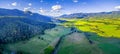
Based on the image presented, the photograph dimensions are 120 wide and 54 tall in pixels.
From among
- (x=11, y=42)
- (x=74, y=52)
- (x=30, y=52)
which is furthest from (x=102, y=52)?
(x=11, y=42)

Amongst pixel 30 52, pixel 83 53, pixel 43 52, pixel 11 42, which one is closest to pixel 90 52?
pixel 83 53

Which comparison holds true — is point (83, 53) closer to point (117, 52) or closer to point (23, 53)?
point (117, 52)

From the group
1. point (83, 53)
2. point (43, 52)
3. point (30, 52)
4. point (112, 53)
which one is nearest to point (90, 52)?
point (83, 53)

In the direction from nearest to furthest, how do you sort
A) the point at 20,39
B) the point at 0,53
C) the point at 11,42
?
the point at 0,53, the point at 11,42, the point at 20,39

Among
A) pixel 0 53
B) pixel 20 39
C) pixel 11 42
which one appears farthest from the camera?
pixel 20 39

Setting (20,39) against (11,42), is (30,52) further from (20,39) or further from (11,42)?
(20,39)

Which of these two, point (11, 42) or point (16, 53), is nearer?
point (16, 53)

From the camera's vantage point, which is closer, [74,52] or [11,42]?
[74,52]
